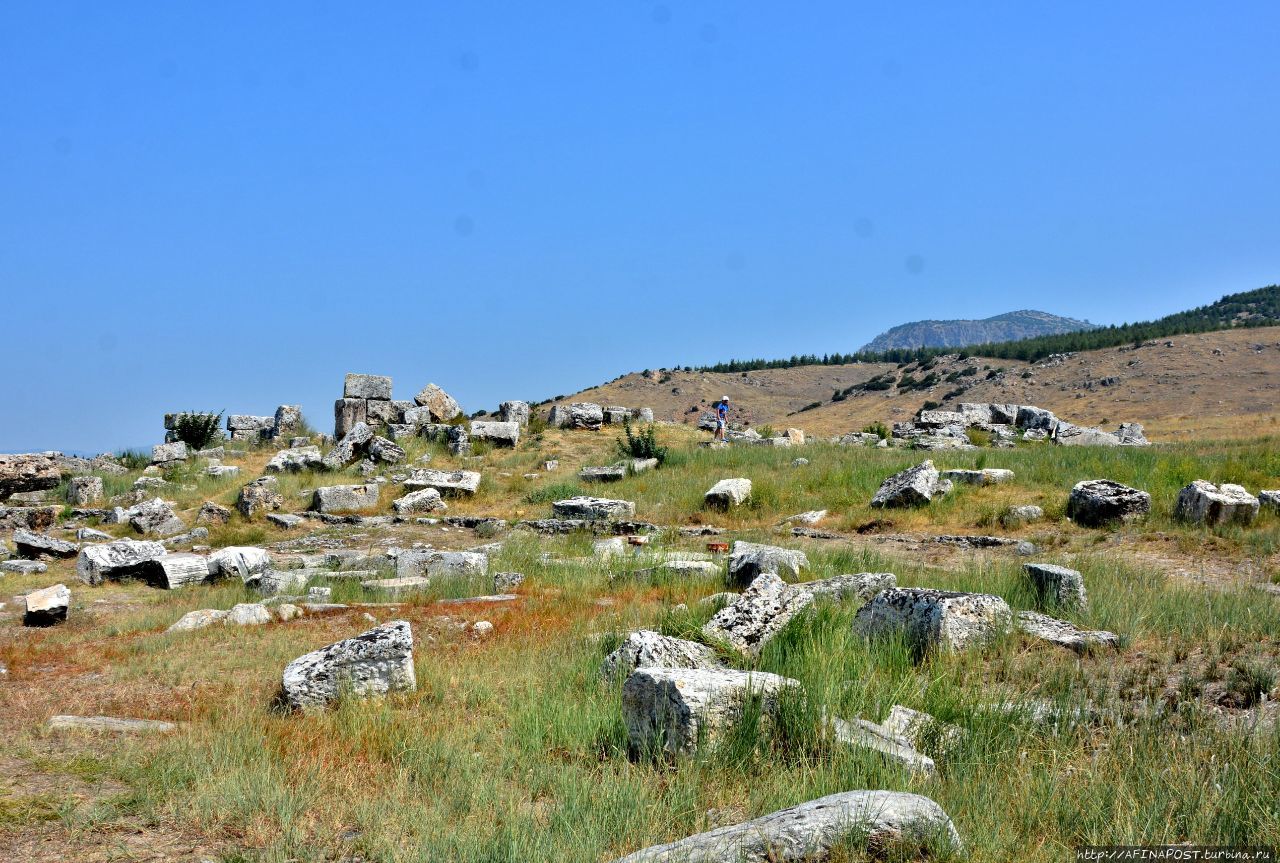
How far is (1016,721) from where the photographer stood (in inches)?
185

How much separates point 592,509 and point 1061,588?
992cm

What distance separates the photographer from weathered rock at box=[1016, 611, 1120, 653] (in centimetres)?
640

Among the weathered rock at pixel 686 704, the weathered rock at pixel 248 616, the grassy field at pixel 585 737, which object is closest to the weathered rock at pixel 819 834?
the grassy field at pixel 585 737

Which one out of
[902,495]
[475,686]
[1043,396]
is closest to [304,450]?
[902,495]

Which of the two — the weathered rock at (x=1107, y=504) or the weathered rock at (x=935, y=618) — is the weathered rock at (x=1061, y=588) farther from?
the weathered rock at (x=1107, y=504)

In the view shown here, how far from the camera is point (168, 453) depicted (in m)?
24.6

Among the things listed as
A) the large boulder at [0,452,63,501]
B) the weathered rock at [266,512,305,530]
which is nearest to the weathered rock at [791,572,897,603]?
the weathered rock at [266,512,305,530]

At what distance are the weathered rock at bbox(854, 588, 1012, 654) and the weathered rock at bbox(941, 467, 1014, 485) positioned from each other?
9.87 m

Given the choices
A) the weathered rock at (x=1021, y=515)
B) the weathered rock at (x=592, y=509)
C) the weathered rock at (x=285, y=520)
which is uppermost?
the weathered rock at (x=285, y=520)

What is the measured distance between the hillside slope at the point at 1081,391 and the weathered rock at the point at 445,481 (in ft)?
Answer: 78.1

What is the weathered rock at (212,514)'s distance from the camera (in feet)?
58.1

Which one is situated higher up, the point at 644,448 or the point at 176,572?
the point at 644,448

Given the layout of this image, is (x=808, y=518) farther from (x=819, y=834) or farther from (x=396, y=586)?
(x=819, y=834)

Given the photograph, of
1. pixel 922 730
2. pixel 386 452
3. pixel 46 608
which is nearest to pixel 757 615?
pixel 922 730
